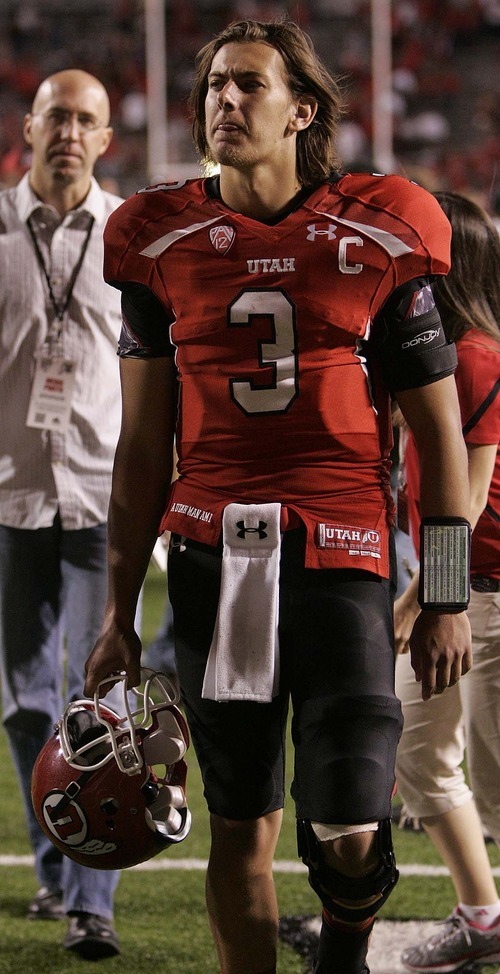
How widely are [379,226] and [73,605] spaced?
157cm

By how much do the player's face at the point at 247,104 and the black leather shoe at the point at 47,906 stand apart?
7.00 feet

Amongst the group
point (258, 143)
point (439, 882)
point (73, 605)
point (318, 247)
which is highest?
point (258, 143)

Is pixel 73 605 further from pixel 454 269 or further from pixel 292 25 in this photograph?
pixel 292 25


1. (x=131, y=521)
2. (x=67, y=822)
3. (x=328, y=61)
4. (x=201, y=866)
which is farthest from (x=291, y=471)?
(x=328, y=61)

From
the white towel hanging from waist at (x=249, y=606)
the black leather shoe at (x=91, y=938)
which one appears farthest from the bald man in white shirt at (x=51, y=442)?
the white towel hanging from waist at (x=249, y=606)

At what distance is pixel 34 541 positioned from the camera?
11.9 ft

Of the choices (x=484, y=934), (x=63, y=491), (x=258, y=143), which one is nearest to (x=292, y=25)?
(x=258, y=143)

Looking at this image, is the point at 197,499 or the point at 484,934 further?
the point at 484,934

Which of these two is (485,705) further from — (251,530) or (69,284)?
(69,284)

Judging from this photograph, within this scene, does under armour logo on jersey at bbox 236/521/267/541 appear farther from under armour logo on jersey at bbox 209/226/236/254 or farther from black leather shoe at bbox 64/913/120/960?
black leather shoe at bbox 64/913/120/960

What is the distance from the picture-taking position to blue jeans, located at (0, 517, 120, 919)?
11.7ft

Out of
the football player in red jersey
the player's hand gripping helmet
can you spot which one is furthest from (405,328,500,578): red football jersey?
the player's hand gripping helmet

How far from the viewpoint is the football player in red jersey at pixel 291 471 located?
2402 millimetres

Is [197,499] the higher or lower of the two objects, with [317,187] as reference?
lower
